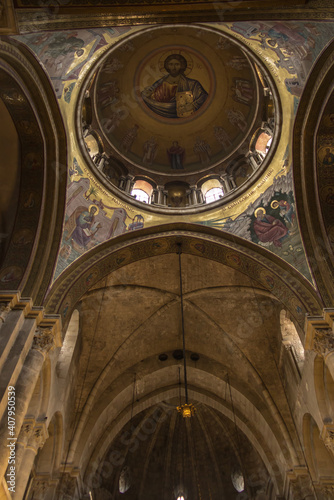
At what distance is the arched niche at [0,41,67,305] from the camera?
8492 mm

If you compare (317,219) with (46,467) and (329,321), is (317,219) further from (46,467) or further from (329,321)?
(46,467)

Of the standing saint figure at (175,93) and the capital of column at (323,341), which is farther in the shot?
the standing saint figure at (175,93)

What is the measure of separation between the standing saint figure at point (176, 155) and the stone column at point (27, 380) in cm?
861

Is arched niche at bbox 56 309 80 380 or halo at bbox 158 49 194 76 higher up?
halo at bbox 158 49 194 76

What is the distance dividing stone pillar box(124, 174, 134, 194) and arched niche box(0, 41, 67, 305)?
2.93 metres

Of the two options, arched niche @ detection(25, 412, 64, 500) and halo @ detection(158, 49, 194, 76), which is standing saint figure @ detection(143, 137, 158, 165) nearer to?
halo @ detection(158, 49, 194, 76)

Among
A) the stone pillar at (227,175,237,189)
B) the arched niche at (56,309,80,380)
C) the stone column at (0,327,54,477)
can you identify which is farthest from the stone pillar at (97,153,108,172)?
the stone column at (0,327,54,477)

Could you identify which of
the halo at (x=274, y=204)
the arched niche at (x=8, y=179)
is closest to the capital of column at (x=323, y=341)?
the halo at (x=274, y=204)

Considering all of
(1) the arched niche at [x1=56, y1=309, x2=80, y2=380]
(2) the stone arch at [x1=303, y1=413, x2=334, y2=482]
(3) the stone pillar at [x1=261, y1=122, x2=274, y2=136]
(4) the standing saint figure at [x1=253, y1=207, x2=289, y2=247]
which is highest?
(3) the stone pillar at [x1=261, y1=122, x2=274, y2=136]

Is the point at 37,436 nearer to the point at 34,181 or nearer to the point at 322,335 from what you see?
the point at 34,181

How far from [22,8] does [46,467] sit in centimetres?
1021

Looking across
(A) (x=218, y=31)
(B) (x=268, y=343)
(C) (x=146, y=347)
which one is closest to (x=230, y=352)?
(B) (x=268, y=343)

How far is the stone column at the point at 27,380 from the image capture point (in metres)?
6.15

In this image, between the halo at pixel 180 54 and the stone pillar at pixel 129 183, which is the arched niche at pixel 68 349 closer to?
the stone pillar at pixel 129 183
